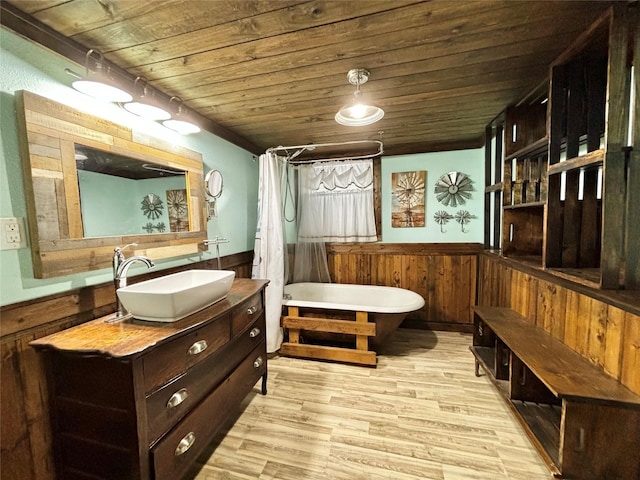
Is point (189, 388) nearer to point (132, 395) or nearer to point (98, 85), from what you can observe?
point (132, 395)

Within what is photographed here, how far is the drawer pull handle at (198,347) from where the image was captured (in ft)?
3.91

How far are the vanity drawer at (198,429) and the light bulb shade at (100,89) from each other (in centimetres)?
166

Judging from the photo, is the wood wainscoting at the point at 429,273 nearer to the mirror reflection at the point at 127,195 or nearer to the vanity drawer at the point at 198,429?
the vanity drawer at the point at 198,429

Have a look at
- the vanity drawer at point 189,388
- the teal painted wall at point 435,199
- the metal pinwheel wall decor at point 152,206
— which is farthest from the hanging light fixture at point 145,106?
the teal painted wall at point 435,199

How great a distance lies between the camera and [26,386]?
107 cm

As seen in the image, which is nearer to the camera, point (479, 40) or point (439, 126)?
point (479, 40)

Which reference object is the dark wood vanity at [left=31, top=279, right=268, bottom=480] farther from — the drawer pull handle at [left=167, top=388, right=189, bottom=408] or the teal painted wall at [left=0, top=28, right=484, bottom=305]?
the teal painted wall at [left=0, top=28, right=484, bottom=305]

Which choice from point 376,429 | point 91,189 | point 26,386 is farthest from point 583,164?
point 26,386

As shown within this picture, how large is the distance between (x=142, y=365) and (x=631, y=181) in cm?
222

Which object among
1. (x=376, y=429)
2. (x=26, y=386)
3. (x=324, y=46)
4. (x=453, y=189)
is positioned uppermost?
(x=324, y=46)

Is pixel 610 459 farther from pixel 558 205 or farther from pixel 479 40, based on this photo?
pixel 479 40

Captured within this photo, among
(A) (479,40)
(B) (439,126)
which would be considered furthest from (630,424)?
(B) (439,126)

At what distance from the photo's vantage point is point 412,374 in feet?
7.14

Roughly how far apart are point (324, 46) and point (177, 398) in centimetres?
187
